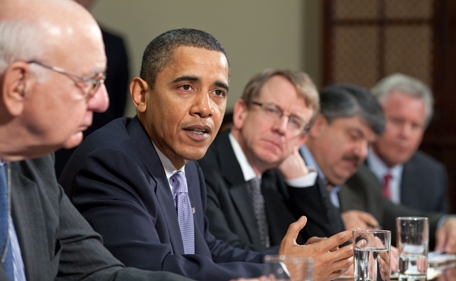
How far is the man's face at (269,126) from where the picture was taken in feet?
10.4

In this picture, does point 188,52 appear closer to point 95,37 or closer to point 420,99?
point 95,37

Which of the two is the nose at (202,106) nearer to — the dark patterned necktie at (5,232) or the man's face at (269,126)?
the dark patterned necktie at (5,232)

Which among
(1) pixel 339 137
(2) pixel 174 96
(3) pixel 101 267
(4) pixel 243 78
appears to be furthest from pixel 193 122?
(4) pixel 243 78

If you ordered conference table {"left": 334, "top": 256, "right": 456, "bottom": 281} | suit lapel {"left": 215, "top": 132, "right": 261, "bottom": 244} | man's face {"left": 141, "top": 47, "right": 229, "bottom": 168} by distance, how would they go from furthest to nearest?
1. suit lapel {"left": 215, "top": 132, "right": 261, "bottom": 244}
2. conference table {"left": 334, "top": 256, "right": 456, "bottom": 281}
3. man's face {"left": 141, "top": 47, "right": 229, "bottom": 168}

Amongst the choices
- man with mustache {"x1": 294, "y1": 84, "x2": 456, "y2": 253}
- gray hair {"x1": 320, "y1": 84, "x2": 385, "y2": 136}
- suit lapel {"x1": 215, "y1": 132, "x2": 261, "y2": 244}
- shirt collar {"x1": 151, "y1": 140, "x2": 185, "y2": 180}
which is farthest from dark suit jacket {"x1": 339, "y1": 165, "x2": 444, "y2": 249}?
shirt collar {"x1": 151, "y1": 140, "x2": 185, "y2": 180}

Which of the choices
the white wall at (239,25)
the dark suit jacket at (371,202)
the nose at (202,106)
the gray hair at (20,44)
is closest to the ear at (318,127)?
the dark suit jacket at (371,202)

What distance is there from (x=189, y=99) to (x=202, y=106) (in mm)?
47

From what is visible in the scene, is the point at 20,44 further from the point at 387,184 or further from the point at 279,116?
the point at 387,184

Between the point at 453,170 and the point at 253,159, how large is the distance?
358 centimetres

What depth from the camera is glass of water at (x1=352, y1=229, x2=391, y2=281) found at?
2066mm

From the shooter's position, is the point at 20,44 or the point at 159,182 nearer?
the point at 20,44

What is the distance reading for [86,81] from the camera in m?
1.60

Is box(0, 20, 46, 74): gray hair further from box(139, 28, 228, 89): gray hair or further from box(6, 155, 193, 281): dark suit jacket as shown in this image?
box(139, 28, 228, 89): gray hair

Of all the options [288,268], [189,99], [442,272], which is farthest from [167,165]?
[442,272]
